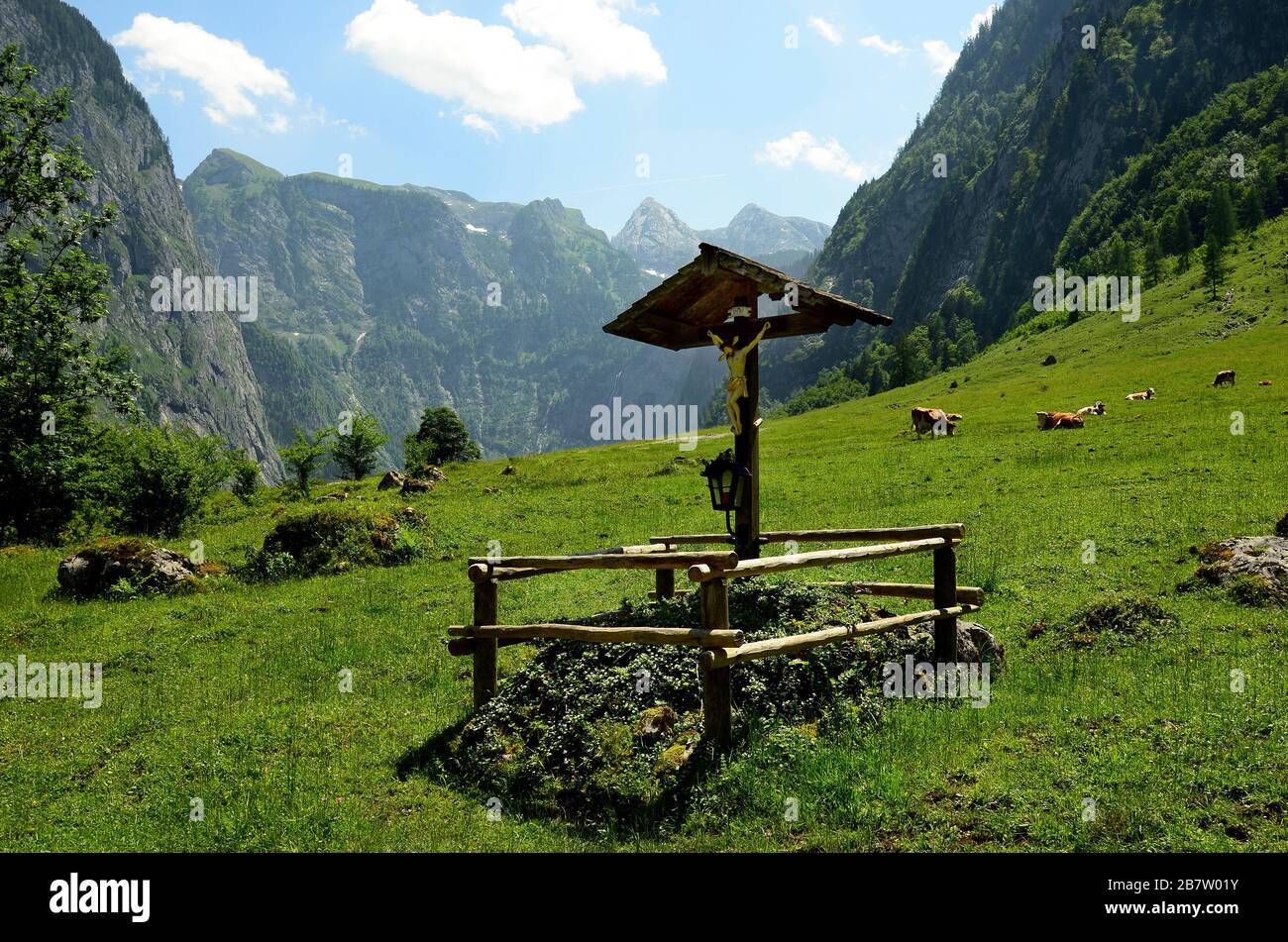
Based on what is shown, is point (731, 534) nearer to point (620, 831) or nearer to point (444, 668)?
point (620, 831)

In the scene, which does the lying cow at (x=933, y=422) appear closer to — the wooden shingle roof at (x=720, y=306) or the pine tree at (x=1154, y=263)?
the wooden shingle roof at (x=720, y=306)

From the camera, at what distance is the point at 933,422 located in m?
49.2

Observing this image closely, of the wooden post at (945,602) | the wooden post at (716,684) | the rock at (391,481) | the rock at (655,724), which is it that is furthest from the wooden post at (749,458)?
the rock at (391,481)

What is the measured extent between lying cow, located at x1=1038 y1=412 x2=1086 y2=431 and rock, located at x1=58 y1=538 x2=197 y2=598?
40806 millimetres

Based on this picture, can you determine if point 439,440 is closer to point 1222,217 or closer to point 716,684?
point 716,684

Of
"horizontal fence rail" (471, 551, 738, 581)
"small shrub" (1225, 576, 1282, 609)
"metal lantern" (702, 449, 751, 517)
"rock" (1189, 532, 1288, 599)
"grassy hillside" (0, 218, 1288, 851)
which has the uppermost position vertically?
"metal lantern" (702, 449, 751, 517)

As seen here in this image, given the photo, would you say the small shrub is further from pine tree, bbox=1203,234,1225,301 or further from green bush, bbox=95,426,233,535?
pine tree, bbox=1203,234,1225,301

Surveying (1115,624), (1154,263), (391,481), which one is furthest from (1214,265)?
(1115,624)

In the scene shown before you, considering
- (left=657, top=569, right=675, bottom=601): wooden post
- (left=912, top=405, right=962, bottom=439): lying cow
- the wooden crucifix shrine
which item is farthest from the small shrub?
(left=912, top=405, right=962, bottom=439): lying cow

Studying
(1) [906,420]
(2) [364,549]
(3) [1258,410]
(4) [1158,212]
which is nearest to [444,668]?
(2) [364,549]

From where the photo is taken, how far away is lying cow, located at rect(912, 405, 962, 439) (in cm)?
4878

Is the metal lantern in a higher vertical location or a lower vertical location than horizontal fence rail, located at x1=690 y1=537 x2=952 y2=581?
higher
